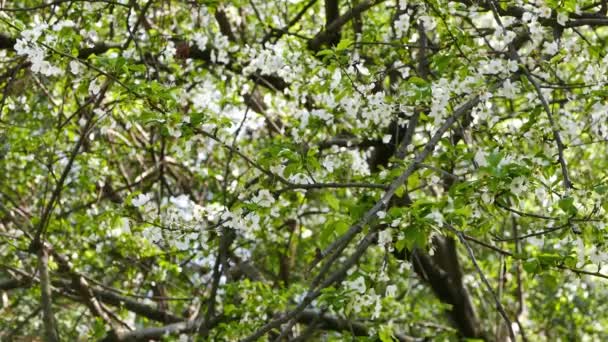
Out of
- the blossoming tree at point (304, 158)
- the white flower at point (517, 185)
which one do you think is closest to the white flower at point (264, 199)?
the blossoming tree at point (304, 158)

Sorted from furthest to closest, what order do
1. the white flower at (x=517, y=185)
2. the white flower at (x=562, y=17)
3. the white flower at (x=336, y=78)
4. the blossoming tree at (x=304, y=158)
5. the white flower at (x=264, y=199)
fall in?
the white flower at (x=336, y=78), the white flower at (x=562, y=17), the white flower at (x=264, y=199), the blossoming tree at (x=304, y=158), the white flower at (x=517, y=185)

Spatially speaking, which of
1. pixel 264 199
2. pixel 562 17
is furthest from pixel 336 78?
pixel 562 17

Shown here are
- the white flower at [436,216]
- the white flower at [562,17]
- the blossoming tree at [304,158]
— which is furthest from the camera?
the white flower at [562,17]

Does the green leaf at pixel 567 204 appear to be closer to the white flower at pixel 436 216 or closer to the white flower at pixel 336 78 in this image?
the white flower at pixel 436 216

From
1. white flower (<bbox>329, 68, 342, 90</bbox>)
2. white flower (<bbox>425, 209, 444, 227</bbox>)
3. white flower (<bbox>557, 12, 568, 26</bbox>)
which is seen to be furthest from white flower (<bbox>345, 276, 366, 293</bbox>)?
white flower (<bbox>557, 12, 568, 26</bbox>)

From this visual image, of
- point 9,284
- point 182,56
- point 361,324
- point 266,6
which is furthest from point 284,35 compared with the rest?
point 9,284

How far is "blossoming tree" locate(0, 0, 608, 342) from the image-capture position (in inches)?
102

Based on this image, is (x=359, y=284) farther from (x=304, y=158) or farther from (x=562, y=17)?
(x=562, y=17)

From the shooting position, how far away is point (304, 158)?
2.80m

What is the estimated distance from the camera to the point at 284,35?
4.75 m

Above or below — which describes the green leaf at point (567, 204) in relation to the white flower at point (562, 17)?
below

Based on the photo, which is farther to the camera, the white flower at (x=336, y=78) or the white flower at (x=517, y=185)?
the white flower at (x=336, y=78)

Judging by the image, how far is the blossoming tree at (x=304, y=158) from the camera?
2.60 m

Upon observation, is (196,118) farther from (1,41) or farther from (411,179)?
(1,41)
